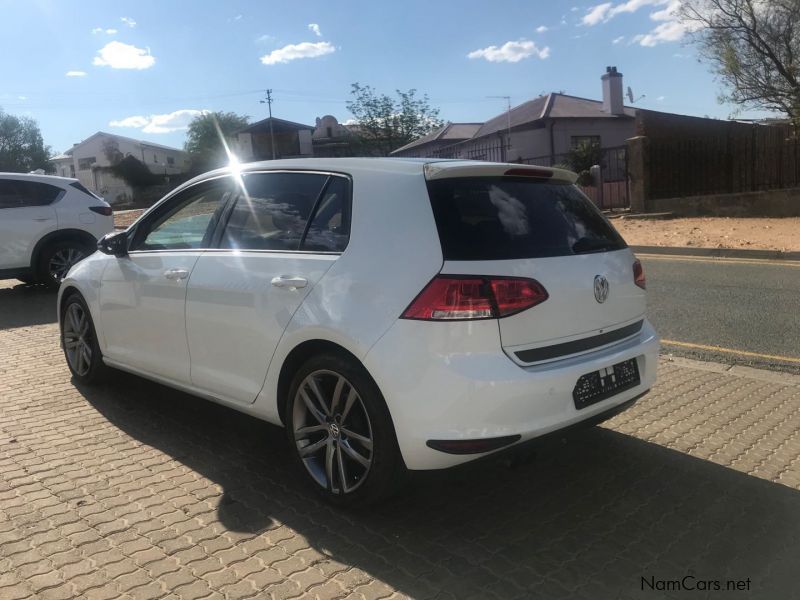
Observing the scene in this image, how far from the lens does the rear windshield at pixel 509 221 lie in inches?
116

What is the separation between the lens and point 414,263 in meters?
2.92

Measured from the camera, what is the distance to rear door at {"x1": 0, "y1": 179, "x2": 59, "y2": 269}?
948 centimetres

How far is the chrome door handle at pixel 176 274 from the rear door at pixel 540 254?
5.59ft

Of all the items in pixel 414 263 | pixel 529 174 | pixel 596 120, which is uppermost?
pixel 596 120

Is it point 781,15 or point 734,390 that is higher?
point 781,15

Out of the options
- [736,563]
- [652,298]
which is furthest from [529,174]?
[652,298]

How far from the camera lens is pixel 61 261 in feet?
32.6

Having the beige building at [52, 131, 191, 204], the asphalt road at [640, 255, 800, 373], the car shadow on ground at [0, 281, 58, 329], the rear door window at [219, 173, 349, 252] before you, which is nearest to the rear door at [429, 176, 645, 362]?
the rear door window at [219, 173, 349, 252]

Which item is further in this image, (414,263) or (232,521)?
(232,521)

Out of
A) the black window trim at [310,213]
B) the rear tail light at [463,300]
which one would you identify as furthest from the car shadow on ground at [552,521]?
the black window trim at [310,213]

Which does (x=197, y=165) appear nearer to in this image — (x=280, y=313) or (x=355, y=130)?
(x=355, y=130)

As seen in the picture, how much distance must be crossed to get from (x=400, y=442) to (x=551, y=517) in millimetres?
889

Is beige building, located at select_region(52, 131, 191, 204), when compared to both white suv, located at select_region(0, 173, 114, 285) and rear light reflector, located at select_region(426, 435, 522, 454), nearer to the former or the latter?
white suv, located at select_region(0, 173, 114, 285)

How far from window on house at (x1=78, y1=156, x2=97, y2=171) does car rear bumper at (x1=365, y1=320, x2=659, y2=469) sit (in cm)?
8130
